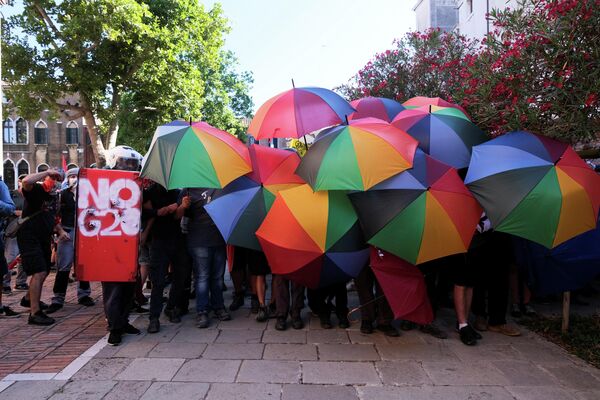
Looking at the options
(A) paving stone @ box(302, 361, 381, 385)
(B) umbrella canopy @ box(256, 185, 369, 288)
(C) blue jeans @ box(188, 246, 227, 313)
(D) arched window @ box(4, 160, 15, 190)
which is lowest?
(A) paving stone @ box(302, 361, 381, 385)

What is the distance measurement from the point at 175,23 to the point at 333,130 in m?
15.6

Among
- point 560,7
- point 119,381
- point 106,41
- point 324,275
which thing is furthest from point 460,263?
point 106,41

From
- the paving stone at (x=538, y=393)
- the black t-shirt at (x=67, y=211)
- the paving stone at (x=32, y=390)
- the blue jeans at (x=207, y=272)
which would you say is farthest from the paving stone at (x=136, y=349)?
the paving stone at (x=538, y=393)

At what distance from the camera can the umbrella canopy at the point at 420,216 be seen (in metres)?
3.83

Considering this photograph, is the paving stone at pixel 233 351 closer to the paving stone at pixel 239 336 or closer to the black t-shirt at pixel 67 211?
the paving stone at pixel 239 336

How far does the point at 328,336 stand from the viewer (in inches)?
193

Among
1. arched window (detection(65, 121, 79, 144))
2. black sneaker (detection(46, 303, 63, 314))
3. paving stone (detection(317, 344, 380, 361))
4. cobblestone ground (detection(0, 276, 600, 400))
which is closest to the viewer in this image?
cobblestone ground (detection(0, 276, 600, 400))

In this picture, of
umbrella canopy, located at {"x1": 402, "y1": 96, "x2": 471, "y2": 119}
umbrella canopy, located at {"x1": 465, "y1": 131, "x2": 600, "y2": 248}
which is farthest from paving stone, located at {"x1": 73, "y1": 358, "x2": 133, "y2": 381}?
umbrella canopy, located at {"x1": 402, "y1": 96, "x2": 471, "y2": 119}

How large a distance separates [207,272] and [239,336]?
892mm

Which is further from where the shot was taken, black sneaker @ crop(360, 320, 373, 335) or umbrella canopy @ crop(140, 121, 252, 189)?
black sneaker @ crop(360, 320, 373, 335)

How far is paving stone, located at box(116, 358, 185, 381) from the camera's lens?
3805 millimetres

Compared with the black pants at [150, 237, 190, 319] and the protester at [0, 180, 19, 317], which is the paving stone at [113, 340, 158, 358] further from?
the protester at [0, 180, 19, 317]

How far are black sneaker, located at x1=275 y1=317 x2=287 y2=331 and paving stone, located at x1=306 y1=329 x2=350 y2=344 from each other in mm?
299

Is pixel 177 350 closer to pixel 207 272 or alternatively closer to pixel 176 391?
pixel 176 391
